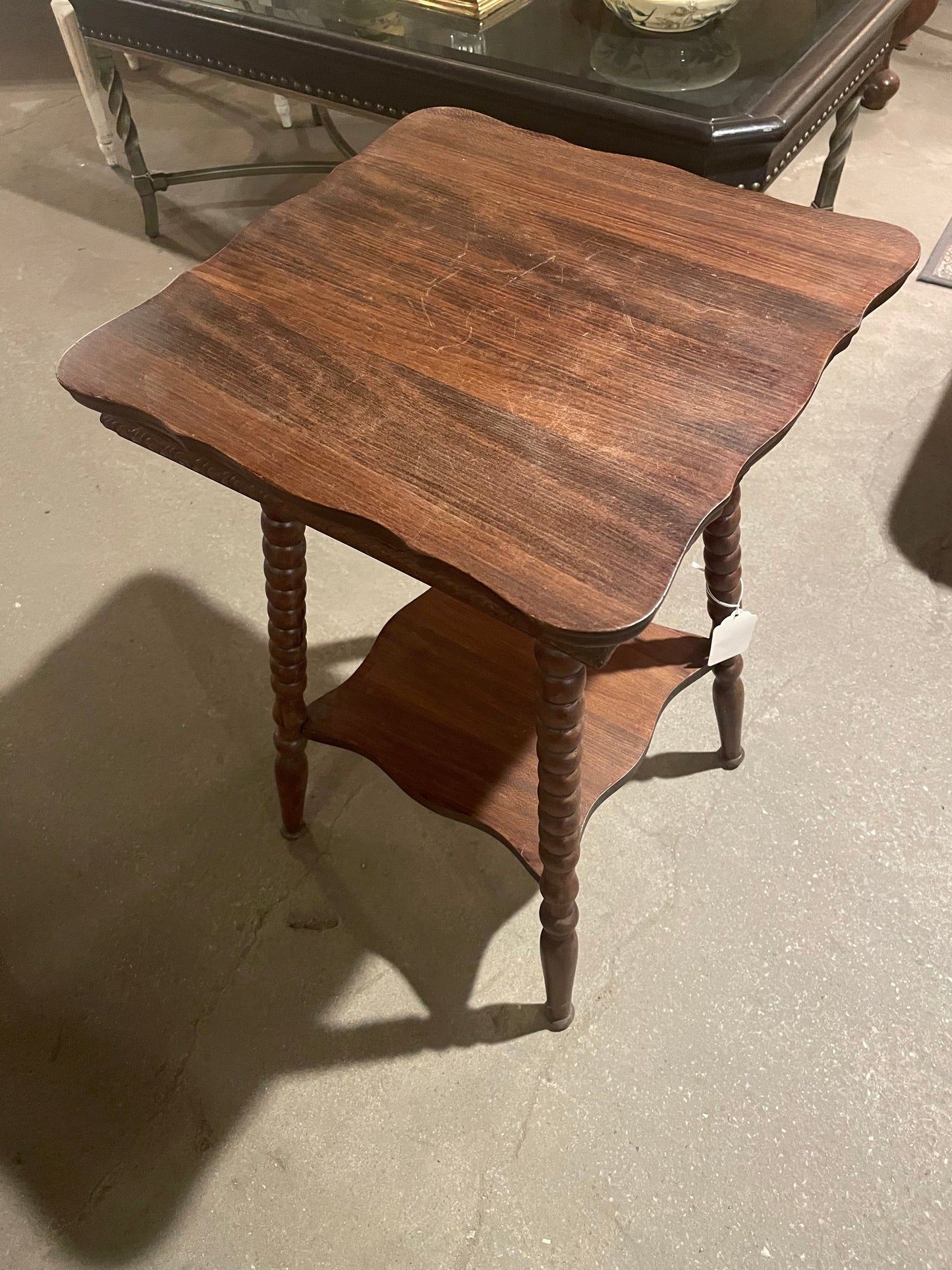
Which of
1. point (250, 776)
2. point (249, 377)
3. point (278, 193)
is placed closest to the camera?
point (249, 377)

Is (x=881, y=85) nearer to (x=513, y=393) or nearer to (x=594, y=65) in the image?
(x=594, y=65)

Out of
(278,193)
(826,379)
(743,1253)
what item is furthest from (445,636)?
(278,193)

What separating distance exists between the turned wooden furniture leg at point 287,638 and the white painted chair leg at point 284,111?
5.82ft

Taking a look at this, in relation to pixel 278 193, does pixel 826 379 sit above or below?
below

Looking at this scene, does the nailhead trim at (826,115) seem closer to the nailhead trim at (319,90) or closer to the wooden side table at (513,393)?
the nailhead trim at (319,90)

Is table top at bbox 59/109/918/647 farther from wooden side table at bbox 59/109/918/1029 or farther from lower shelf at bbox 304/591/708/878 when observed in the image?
lower shelf at bbox 304/591/708/878

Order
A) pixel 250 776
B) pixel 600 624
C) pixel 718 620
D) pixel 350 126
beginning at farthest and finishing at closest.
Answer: pixel 350 126 → pixel 250 776 → pixel 718 620 → pixel 600 624

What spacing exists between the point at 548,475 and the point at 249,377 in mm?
232

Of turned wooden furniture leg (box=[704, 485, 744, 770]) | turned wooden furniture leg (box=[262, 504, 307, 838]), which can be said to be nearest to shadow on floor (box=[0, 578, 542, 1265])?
turned wooden furniture leg (box=[262, 504, 307, 838])

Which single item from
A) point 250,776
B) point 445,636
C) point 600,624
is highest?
point 600,624

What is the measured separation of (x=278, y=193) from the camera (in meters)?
2.06

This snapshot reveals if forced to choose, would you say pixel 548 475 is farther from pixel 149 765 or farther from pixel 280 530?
pixel 149 765

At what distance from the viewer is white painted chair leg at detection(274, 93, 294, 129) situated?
2176mm

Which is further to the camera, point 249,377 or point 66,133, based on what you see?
point 66,133
